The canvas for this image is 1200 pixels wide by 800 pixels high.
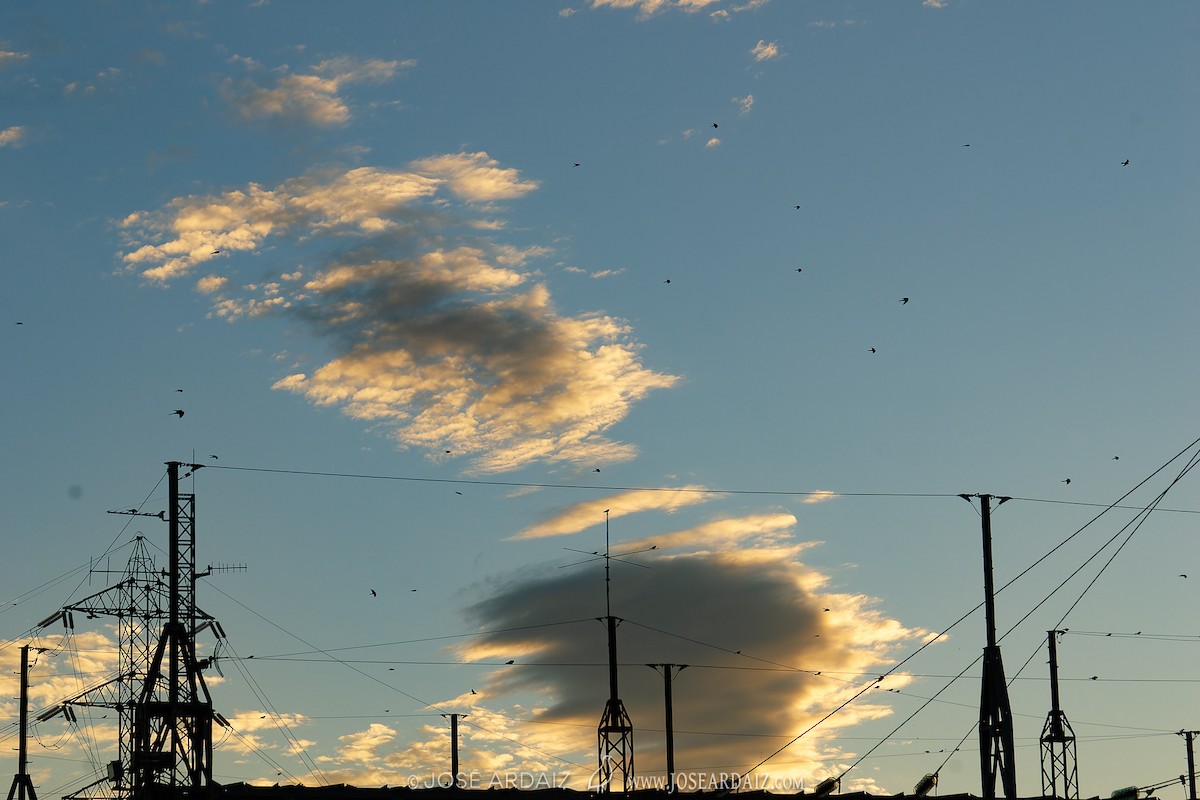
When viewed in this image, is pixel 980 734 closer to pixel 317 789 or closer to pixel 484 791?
pixel 484 791

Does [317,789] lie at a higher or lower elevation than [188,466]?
lower

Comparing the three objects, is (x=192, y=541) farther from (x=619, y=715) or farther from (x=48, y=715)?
(x=619, y=715)

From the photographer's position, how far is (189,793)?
62000 mm

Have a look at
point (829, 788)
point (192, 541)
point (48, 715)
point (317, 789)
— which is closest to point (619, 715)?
point (829, 788)

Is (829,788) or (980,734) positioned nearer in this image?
(980,734)

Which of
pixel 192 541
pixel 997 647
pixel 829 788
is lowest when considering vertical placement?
pixel 829 788

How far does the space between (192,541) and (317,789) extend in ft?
40.7

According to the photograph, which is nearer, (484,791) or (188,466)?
(484,791)

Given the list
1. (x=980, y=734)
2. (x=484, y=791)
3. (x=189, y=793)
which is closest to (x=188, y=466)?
(x=189, y=793)

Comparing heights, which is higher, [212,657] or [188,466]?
[188,466]

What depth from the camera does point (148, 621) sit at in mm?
65812

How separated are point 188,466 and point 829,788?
30053 millimetres

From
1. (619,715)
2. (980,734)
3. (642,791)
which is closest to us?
(980,734)

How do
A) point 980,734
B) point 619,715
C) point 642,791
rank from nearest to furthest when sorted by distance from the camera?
point 980,734 < point 642,791 < point 619,715
